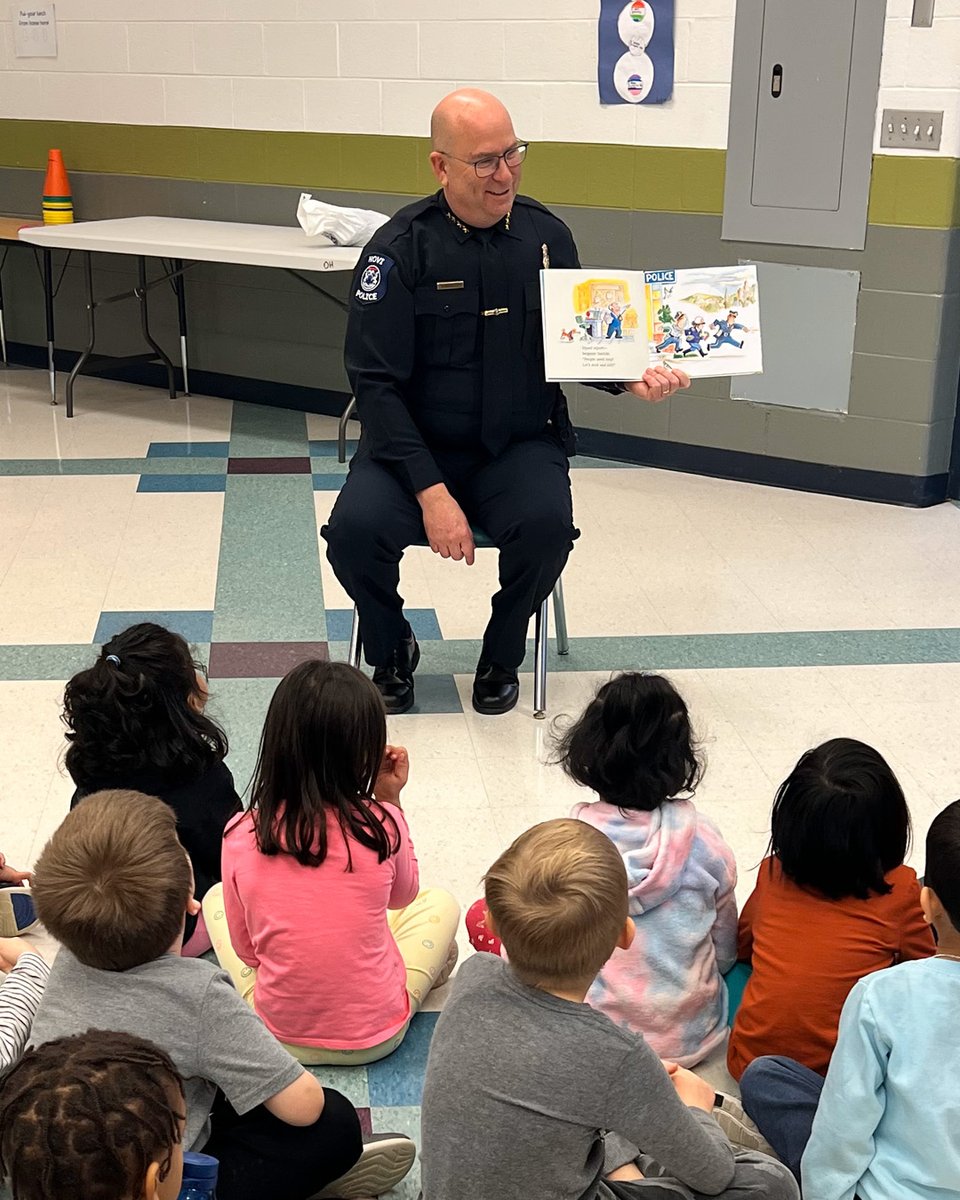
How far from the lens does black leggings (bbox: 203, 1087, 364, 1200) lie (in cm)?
160

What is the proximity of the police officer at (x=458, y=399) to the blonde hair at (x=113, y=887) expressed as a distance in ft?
5.10

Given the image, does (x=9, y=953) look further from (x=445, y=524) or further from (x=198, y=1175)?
(x=445, y=524)

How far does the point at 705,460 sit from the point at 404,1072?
3.38 m

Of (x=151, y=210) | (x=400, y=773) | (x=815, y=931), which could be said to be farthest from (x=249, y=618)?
(x=151, y=210)

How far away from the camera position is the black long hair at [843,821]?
1818 millimetres

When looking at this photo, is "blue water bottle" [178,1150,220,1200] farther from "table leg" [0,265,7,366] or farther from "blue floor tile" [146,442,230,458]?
"table leg" [0,265,7,366]

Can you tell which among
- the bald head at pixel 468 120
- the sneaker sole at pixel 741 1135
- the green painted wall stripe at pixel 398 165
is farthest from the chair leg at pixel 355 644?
the green painted wall stripe at pixel 398 165

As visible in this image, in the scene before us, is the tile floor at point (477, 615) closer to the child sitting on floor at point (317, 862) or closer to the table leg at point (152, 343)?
the child sitting on floor at point (317, 862)

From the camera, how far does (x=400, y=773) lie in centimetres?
209

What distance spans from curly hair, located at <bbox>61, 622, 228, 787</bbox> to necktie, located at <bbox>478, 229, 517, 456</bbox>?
1211 millimetres

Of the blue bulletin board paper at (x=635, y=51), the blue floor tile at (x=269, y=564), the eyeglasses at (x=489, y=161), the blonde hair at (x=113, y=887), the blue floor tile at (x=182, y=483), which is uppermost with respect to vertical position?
the blue bulletin board paper at (x=635, y=51)

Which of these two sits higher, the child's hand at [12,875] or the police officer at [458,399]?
the police officer at [458,399]

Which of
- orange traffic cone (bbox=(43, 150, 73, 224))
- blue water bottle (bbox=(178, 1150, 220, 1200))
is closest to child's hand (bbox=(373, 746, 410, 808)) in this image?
blue water bottle (bbox=(178, 1150, 220, 1200))

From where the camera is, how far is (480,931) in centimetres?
219
